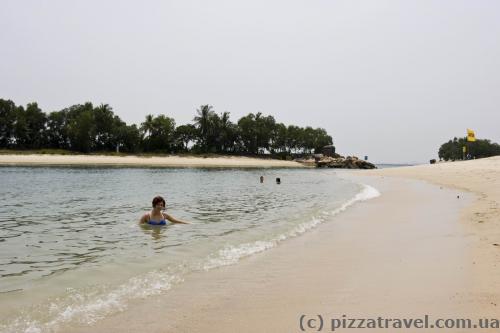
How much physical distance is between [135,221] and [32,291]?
678cm

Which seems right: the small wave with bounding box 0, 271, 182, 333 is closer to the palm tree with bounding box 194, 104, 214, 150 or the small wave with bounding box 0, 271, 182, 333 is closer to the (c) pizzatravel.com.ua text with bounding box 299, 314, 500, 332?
the (c) pizzatravel.com.ua text with bounding box 299, 314, 500, 332

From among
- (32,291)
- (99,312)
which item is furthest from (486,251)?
(32,291)

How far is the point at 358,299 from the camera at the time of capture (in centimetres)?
488

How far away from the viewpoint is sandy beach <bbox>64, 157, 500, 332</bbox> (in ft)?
14.2

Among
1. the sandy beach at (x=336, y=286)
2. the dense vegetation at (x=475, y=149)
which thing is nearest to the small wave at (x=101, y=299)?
the sandy beach at (x=336, y=286)

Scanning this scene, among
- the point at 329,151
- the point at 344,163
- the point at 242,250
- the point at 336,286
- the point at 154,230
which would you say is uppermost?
the point at 329,151

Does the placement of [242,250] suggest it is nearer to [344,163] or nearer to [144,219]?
[144,219]

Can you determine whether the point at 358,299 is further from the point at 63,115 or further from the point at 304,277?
the point at 63,115

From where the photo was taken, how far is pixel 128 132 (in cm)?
9475

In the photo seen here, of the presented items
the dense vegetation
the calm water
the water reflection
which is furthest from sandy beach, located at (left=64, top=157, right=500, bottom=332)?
the dense vegetation

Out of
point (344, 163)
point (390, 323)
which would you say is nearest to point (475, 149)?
point (344, 163)

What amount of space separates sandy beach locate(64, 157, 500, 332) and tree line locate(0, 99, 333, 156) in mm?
89143

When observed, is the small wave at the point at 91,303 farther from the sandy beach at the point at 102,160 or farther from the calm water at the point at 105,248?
the sandy beach at the point at 102,160

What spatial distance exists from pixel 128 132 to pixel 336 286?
314ft
